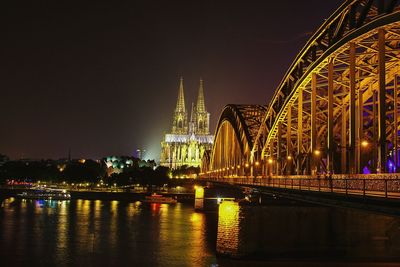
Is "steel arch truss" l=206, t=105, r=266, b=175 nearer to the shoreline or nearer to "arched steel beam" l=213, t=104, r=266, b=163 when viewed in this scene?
"arched steel beam" l=213, t=104, r=266, b=163

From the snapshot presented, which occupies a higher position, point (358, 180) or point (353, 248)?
point (358, 180)

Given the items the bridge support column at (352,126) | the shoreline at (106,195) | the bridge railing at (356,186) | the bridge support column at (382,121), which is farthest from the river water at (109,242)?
the shoreline at (106,195)

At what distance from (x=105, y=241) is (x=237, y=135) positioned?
34.1 metres

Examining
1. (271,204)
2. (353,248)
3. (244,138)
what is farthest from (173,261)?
(244,138)

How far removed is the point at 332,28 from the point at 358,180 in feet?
55.4

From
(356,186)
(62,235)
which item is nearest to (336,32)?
(356,186)

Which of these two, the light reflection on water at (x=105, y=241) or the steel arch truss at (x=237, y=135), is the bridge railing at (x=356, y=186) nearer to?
the light reflection on water at (x=105, y=241)

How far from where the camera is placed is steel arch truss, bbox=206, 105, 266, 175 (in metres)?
79.8

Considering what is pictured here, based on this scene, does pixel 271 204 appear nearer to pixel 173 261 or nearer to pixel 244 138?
pixel 173 261

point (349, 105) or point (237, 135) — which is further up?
point (237, 135)

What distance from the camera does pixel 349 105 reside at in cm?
3556

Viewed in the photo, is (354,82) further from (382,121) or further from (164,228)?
(164,228)

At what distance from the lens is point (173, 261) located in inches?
1719

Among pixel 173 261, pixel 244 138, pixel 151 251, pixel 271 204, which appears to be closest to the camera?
pixel 271 204
